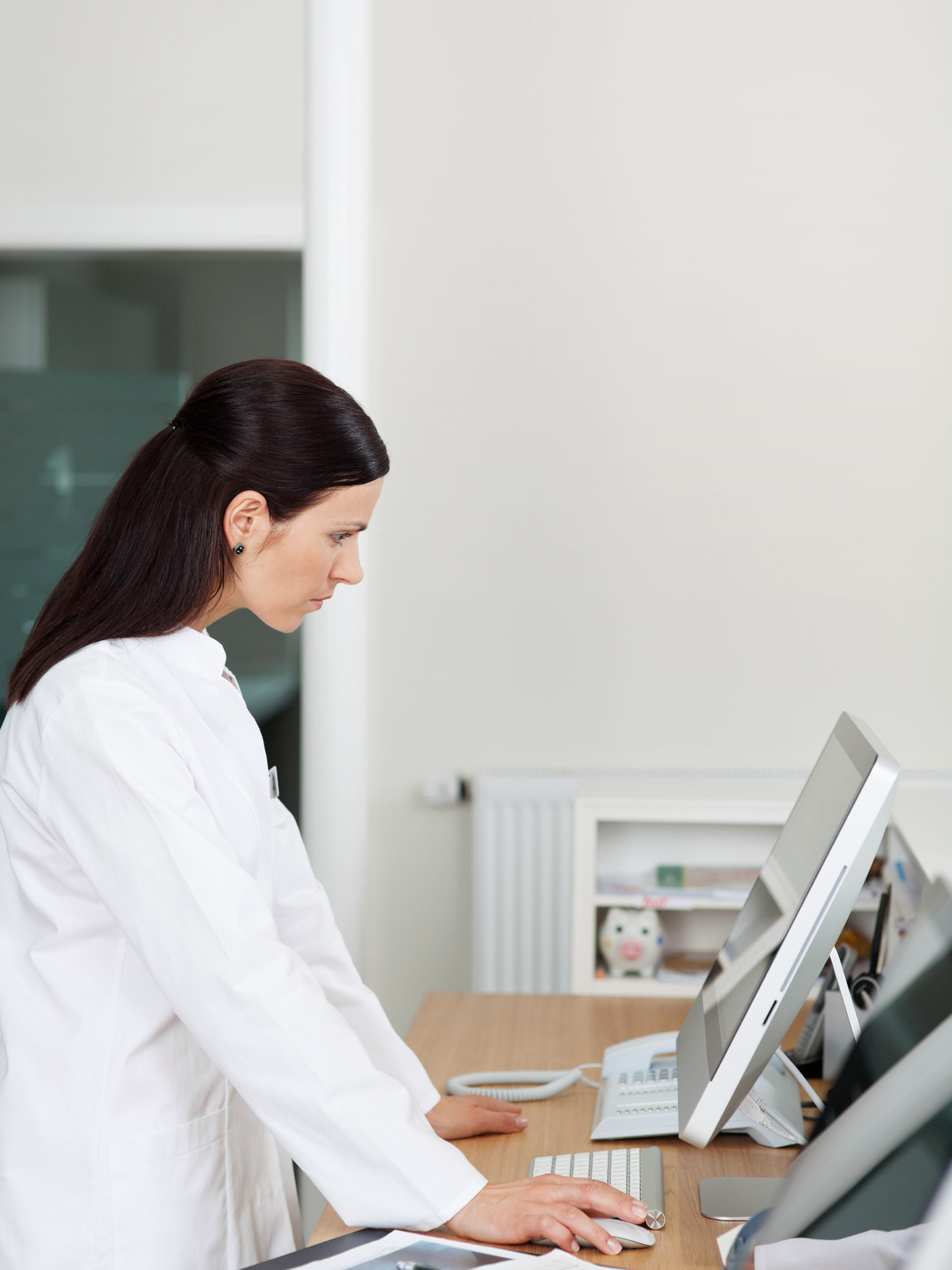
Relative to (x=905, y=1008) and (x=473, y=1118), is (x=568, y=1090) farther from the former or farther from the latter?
(x=905, y=1008)

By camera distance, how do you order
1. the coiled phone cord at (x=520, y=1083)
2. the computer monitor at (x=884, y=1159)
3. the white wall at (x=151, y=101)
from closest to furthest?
the computer monitor at (x=884, y=1159) < the coiled phone cord at (x=520, y=1083) < the white wall at (x=151, y=101)

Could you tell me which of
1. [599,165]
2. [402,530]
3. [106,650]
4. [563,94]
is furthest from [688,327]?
[106,650]

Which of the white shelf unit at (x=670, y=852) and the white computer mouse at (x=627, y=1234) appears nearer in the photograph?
the white computer mouse at (x=627, y=1234)

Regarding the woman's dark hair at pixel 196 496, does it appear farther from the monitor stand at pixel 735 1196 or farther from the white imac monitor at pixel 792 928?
the monitor stand at pixel 735 1196

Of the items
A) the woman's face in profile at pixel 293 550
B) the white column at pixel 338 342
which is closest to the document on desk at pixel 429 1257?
the woman's face in profile at pixel 293 550

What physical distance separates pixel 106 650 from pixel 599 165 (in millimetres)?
2007

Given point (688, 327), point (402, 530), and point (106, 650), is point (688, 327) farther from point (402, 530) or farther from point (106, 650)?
point (106, 650)

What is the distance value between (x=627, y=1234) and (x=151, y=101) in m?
2.62

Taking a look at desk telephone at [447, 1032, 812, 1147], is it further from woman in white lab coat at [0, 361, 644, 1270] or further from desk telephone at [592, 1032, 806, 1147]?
woman in white lab coat at [0, 361, 644, 1270]

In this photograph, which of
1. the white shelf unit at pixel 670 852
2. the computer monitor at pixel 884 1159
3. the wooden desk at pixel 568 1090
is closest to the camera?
the computer monitor at pixel 884 1159

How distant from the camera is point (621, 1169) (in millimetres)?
1122

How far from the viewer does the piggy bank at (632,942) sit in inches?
82.8

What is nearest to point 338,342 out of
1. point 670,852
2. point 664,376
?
point 664,376

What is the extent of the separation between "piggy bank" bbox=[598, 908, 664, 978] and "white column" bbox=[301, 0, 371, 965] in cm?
59
